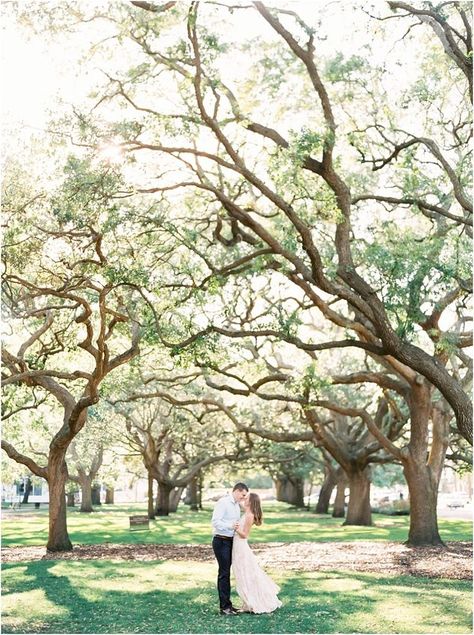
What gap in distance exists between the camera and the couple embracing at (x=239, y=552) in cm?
1109

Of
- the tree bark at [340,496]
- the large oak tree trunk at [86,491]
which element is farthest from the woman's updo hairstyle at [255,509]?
the large oak tree trunk at [86,491]

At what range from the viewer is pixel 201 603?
12219 millimetres

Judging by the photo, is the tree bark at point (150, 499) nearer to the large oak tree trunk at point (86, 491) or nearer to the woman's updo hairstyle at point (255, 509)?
the large oak tree trunk at point (86, 491)

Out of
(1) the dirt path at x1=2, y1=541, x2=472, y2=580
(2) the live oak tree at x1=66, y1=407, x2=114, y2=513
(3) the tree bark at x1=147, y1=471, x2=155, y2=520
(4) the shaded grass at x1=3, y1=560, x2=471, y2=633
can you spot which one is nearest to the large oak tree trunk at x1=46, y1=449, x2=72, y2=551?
(1) the dirt path at x1=2, y1=541, x2=472, y2=580

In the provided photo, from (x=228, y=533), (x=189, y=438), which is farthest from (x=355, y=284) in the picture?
(x=189, y=438)

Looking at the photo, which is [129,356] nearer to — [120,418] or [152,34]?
[152,34]

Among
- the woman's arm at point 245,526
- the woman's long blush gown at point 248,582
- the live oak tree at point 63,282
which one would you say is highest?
the live oak tree at point 63,282

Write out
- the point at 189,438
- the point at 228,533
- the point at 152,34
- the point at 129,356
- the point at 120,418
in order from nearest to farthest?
the point at 228,533
the point at 152,34
the point at 129,356
the point at 120,418
the point at 189,438

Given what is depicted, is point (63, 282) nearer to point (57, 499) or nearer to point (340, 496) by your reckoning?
point (57, 499)

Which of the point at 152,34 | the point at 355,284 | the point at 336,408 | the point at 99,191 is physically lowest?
the point at 336,408

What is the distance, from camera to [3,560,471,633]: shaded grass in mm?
10211

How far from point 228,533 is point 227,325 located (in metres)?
10.2

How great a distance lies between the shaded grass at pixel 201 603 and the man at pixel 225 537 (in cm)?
29

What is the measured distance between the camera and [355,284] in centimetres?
1419
